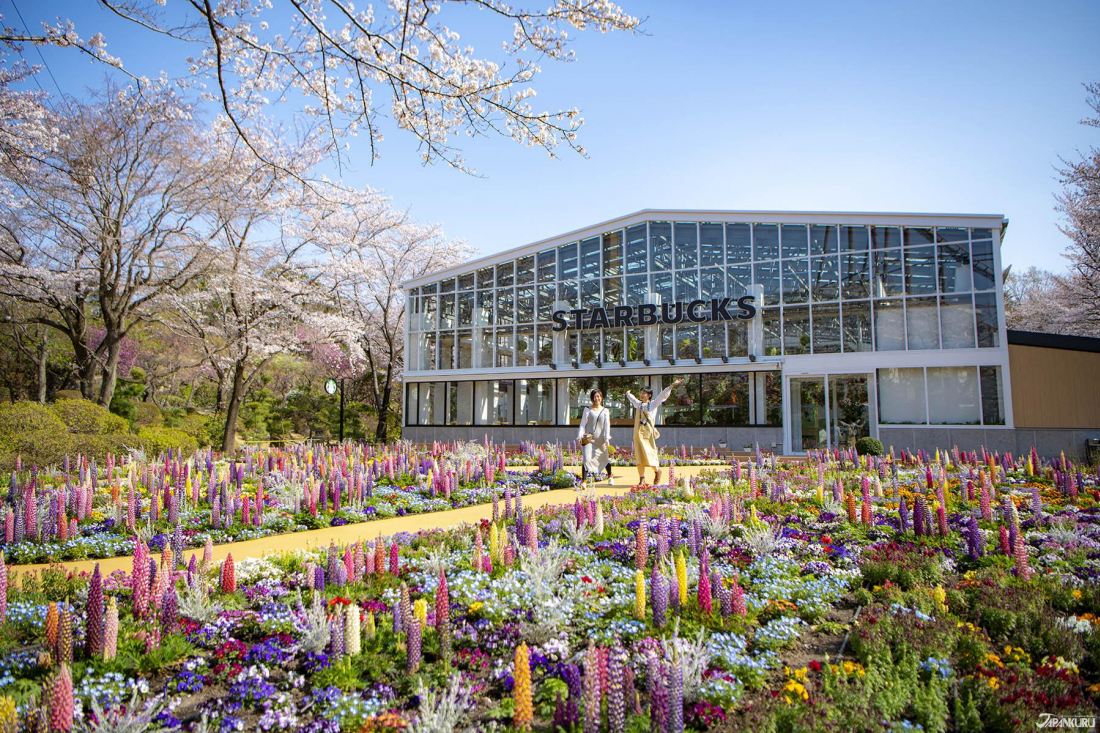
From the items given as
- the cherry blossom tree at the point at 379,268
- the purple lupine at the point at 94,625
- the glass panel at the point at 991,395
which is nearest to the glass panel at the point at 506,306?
the cherry blossom tree at the point at 379,268

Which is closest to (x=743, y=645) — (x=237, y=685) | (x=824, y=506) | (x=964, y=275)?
(x=237, y=685)

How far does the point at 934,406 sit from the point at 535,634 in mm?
18510

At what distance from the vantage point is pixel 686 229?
22.1 m

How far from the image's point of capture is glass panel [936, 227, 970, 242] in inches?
724

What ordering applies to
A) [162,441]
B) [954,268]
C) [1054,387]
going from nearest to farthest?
[162,441] → [1054,387] → [954,268]

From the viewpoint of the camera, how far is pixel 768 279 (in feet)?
68.2

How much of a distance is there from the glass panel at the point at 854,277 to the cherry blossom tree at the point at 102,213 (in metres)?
19.2

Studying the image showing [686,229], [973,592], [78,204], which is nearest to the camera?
[973,592]

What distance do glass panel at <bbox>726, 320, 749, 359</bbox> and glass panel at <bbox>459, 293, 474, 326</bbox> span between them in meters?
10.6

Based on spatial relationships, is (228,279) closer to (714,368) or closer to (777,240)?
(714,368)

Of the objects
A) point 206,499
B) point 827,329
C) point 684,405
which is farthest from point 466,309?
point 206,499

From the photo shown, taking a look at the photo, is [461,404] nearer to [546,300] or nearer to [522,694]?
[546,300]

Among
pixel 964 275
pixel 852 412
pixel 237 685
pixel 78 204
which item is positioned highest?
pixel 78 204

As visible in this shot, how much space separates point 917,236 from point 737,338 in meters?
6.18
